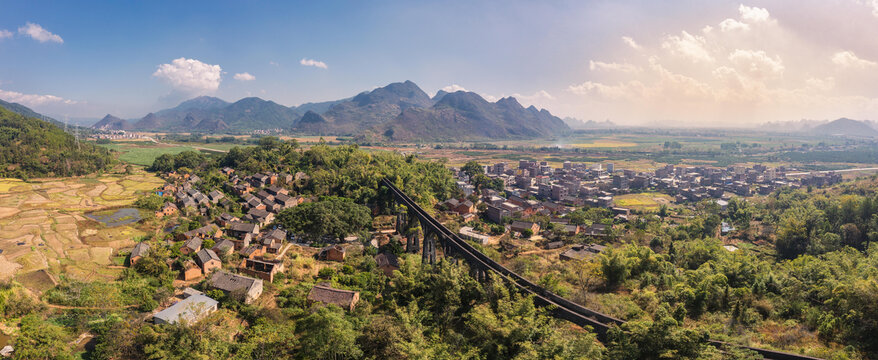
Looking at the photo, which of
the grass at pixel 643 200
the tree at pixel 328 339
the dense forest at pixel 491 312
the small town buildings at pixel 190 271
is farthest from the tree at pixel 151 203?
the grass at pixel 643 200

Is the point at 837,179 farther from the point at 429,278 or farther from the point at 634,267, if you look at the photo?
the point at 429,278

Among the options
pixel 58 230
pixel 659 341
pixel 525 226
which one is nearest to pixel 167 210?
pixel 58 230

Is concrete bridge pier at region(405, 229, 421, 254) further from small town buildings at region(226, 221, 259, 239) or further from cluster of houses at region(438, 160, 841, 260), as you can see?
small town buildings at region(226, 221, 259, 239)

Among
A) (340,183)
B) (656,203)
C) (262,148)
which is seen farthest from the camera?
(262,148)

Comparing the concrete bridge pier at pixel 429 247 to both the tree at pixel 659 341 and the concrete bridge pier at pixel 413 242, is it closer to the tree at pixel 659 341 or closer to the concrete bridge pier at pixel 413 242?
the concrete bridge pier at pixel 413 242

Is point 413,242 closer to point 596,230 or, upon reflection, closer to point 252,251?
point 252,251

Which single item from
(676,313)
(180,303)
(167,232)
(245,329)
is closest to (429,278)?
(245,329)

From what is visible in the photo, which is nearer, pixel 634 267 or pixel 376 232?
pixel 634 267

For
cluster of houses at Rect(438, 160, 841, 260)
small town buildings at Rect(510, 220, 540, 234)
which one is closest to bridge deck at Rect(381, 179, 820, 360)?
cluster of houses at Rect(438, 160, 841, 260)
